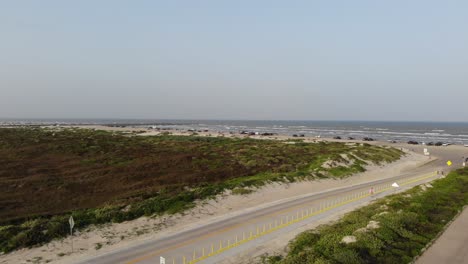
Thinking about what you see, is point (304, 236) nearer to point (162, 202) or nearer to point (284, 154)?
point (162, 202)

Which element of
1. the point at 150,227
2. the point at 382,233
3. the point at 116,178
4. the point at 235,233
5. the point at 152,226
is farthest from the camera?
the point at 116,178

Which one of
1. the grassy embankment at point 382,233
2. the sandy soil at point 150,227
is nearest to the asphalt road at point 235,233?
the sandy soil at point 150,227

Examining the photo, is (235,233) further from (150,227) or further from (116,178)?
(116,178)

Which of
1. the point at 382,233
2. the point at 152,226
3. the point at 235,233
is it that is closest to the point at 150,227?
the point at 152,226

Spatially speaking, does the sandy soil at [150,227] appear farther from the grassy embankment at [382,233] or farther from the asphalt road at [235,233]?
the grassy embankment at [382,233]

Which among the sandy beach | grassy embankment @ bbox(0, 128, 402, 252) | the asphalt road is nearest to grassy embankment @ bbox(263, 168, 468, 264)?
the asphalt road

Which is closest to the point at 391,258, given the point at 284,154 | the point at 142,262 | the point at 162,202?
the point at 142,262
